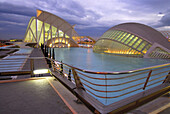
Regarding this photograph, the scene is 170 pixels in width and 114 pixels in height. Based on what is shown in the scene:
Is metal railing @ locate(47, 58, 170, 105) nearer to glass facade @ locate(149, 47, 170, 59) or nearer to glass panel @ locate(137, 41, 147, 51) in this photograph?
glass facade @ locate(149, 47, 170, 59)

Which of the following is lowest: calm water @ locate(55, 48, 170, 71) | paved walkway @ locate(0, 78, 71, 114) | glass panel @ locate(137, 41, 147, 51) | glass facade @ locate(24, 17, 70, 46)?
calm water @ locate(55, 48, 170, 71)

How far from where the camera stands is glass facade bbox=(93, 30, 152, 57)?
1968 centimetres

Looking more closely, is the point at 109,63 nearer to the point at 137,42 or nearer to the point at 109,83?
the point at 109,83

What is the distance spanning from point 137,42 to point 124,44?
2.16 metres

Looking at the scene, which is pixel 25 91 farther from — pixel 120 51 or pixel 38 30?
pixel 38 30

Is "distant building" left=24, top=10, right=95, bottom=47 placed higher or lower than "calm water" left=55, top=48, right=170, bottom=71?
higher

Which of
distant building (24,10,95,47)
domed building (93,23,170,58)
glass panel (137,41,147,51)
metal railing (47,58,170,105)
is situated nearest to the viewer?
metal railing (47,58,170,105)

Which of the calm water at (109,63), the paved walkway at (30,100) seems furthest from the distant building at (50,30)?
the paved walkway at (30,100)

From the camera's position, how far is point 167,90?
10.6 ft

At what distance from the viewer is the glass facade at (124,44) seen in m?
19.7

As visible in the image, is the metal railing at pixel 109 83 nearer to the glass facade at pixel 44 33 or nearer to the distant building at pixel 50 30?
the distant building at pixel 50 30

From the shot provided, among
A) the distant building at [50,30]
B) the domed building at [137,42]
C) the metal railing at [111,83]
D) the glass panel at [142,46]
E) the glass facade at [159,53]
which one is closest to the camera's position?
the metal railing at [111,83]

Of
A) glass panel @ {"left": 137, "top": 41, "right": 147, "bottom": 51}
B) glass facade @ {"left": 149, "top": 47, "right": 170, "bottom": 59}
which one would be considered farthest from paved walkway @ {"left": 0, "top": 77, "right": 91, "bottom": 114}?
glass facade @ {"left": 149, "top": 47, "right": 170, "bottom": 59}

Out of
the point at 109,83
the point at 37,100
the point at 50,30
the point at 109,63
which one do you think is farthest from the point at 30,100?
the point at 50,30
